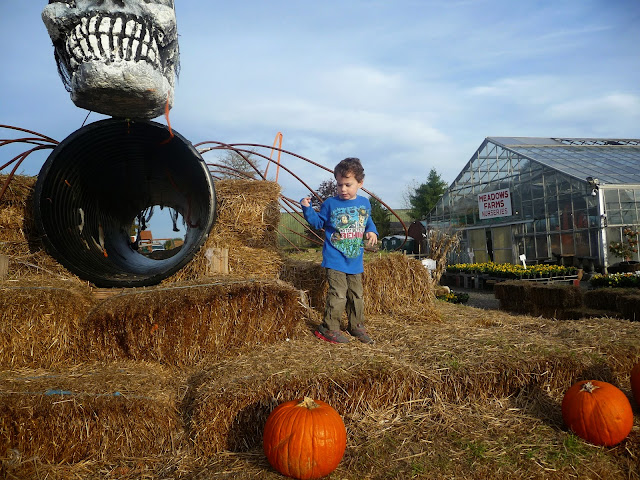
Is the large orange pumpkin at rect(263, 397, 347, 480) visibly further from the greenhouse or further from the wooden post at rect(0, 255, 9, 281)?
the greenhouse

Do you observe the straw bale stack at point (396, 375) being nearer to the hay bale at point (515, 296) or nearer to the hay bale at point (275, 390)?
the hay bale at point (275, 390)

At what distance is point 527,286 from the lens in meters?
7.91

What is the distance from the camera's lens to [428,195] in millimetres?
29312

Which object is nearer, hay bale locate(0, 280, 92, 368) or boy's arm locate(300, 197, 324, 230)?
hay bale locate(0, 280, 92, 368)

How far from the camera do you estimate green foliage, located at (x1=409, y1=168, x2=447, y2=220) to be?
29.3 meters

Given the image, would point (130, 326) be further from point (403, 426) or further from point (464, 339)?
point (464, 339)

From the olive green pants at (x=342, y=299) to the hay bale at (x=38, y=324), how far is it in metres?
1.61

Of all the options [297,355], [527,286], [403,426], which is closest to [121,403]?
[297,355]

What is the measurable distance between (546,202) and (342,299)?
1379cm

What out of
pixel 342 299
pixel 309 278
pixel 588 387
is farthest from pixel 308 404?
pixel 309 278

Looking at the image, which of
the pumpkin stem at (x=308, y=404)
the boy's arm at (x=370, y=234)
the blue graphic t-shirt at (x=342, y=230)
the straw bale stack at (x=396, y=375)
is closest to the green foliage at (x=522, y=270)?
the straw bale stack at (x=396, y=375)

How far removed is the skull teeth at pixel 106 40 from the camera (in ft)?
8.65

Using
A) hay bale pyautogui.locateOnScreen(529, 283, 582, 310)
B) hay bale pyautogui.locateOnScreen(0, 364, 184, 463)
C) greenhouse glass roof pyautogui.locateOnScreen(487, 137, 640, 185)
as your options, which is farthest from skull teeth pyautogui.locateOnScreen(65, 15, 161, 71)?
greenhouse glass roof pyautogui.locateOnScreen(487, 137, 640, 185)

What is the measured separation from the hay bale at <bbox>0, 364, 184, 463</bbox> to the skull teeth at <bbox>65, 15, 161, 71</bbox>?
184 centimetres
